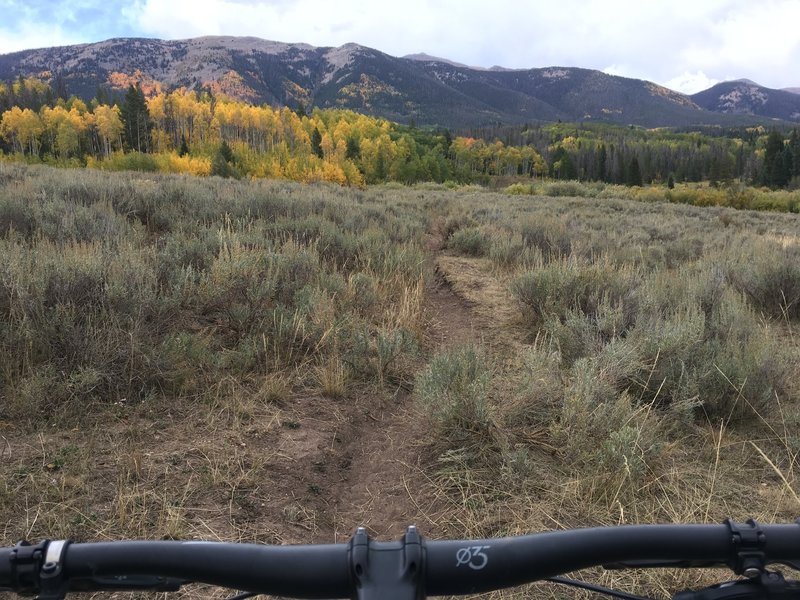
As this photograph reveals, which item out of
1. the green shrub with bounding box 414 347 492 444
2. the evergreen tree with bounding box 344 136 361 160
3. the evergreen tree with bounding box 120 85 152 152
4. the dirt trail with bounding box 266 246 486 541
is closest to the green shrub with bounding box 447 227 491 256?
the dirt trail with bounding box 266 246 486 541

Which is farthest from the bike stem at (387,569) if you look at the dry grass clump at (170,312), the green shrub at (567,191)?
the green shrub at (567,191)

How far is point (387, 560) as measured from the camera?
0.79 meters

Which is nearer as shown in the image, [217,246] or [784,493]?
[784,493]

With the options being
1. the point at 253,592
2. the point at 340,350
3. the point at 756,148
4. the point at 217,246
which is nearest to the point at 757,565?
the point at 253,592

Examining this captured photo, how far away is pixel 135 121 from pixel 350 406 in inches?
3128

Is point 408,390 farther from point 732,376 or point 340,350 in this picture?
point 732,376

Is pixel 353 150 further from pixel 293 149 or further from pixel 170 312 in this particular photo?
pixel 170 312

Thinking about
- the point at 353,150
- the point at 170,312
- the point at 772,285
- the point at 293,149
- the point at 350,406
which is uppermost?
the point at 293,149

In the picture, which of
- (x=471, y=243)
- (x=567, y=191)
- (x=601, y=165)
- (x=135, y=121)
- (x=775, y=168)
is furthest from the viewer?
(x=601, y=165)

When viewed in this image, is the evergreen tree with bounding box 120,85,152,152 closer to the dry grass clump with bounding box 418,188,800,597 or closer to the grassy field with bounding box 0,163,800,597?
the grassy field with bounding box 0,163,800,597

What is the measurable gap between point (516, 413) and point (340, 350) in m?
1.71

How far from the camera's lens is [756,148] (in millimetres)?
99875

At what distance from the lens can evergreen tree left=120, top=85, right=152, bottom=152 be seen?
6706cm

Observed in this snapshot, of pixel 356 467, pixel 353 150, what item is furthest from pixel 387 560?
pixel 353 150
